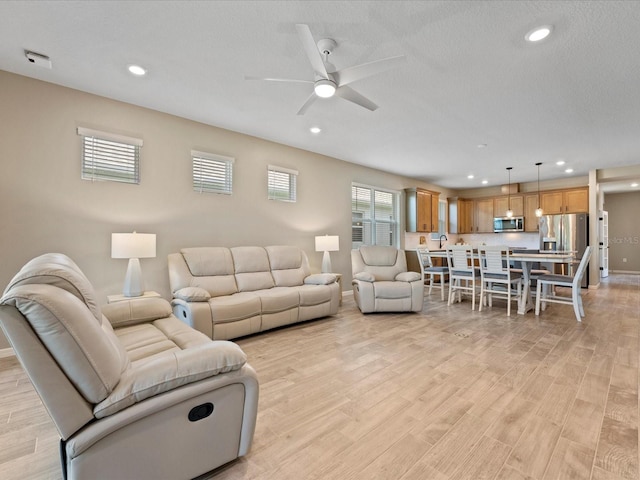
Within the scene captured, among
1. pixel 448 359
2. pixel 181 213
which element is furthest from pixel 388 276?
pixel 181 213

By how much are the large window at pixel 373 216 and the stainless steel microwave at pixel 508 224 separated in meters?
3.30

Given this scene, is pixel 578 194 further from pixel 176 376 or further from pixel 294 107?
pixel 176 376

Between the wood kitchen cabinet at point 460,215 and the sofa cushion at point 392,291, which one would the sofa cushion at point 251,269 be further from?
the wood kitchen cabinet at point 460,215

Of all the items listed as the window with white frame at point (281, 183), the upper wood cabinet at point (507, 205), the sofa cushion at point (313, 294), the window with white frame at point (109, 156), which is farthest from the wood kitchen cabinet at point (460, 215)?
the window with white frame at point (109, 156)

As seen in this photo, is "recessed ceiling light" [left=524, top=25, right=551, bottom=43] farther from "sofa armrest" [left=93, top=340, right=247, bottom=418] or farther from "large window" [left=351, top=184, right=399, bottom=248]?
"large window" [left=351, top=184, right=399, bottom=248]

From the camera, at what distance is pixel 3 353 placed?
9.61 feet

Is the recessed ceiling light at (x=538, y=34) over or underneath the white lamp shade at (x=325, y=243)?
over

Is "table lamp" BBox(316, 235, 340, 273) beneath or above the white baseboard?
above

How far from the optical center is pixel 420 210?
7.47 meters

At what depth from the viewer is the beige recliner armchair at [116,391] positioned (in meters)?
Answer: 1.05

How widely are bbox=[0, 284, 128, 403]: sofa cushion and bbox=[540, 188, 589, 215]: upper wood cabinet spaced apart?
9243mm

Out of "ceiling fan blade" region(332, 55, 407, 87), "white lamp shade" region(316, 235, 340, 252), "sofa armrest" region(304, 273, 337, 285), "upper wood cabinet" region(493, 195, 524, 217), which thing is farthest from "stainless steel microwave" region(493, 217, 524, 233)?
"ceiling fan blade" region(332, 55, 407, 87)

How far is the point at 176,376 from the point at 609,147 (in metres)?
7.00

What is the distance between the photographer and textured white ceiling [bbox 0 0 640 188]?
6.89 feet
